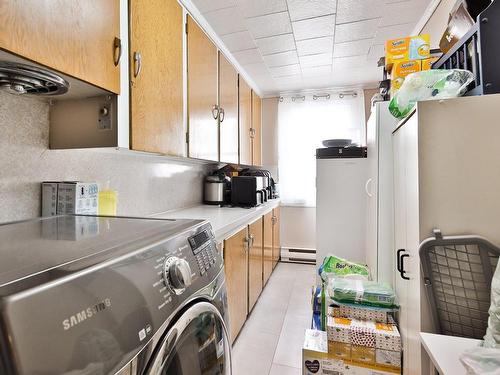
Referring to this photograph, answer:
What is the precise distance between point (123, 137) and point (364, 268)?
5.71 ft

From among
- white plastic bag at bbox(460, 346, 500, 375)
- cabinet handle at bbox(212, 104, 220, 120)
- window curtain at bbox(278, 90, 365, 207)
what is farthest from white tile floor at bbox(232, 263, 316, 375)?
cabinet handle at bbox(212, 104, 220, 120)

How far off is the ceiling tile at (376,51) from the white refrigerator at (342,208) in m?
1.06

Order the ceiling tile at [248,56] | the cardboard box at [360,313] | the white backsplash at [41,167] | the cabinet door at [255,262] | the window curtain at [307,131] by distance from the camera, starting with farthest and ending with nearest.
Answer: the window curtain at [307,131], the ceiling tile at [248,56], the cabinet door at [255,262], the cardboard box at [360,313], the white backsplash at [41,167]

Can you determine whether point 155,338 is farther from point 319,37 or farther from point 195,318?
point 319,37

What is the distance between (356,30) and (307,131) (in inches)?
61.4

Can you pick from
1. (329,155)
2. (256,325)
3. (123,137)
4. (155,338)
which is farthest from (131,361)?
(329,155)

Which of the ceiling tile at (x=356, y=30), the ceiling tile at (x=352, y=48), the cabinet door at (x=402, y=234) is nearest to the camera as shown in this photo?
the cabinet door at (x=402, y=234)

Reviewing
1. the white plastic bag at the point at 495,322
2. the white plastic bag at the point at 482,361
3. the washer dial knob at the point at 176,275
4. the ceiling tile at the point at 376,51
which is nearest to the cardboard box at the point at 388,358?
the white plastic bag at the point at 495,322

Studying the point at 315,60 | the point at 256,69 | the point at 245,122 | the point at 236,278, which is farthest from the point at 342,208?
the point at 256,69

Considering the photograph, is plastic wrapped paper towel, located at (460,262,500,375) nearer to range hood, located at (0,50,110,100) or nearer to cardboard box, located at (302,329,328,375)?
cardboard box, located at (302,329,328,375)

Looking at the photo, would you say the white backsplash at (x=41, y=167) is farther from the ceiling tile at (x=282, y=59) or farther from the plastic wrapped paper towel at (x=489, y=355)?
the ceiling tile at (x=282, y=59)

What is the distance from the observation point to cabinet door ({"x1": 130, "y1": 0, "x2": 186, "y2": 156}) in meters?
1.19

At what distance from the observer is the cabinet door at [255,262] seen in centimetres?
222

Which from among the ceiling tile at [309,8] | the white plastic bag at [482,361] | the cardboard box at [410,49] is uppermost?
the ceiling tile at [309,8]
